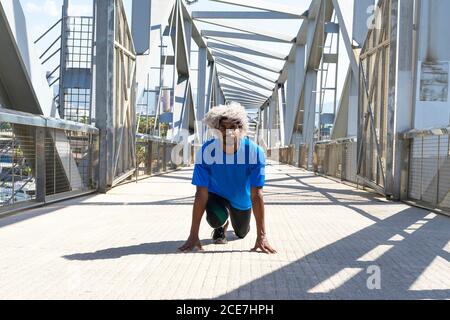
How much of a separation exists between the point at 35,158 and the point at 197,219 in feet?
11.0

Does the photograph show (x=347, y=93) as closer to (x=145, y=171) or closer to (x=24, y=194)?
(x=145, y=171)

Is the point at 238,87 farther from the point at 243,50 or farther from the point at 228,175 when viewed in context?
the point at 228,175

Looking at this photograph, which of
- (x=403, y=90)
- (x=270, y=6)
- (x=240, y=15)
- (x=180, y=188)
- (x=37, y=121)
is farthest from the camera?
(x=240, y=15)

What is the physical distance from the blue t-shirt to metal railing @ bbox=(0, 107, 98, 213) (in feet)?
8.35

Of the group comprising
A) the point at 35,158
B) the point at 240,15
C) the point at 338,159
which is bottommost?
the point at 338,159

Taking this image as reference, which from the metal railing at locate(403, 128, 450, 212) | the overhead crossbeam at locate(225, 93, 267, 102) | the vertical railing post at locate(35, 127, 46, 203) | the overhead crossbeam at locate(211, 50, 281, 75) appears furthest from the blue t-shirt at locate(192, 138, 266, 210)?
the overhead crossbeam at locate(225, 93, 267, 102)

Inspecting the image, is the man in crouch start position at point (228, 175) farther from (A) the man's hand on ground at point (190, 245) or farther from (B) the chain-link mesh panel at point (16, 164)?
(B) the chain-link mesh panel at point (16, 164)

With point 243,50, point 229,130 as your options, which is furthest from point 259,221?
point 243,50

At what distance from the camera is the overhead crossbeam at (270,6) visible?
2267cm

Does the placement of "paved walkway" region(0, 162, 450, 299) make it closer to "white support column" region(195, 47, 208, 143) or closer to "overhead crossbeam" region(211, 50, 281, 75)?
"white support column" region(195, 47, 208, 143)

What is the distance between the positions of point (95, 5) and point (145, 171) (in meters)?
5.91

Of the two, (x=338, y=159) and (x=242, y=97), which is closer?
(x=338, y=159)

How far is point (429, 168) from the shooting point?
26.9ft

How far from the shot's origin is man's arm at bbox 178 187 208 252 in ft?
14.7
